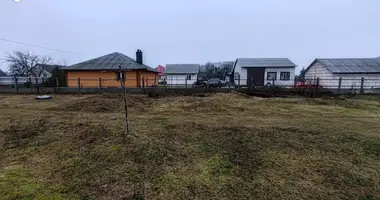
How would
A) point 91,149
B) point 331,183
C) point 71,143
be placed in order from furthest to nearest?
point 71,143 → point 91,149 → point 331,183

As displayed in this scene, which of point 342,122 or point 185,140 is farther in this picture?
point 342,122

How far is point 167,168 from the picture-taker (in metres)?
3.64

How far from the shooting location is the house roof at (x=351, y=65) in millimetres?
22094

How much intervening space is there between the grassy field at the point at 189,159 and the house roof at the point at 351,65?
18240mm

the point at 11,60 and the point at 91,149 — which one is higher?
the point at 11,60

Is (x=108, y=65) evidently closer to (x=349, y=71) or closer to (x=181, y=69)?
(x=181, y=69)

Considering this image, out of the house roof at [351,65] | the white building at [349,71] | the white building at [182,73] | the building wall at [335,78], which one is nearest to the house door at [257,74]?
the building wall at [335,78]

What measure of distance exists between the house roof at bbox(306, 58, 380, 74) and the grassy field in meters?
18.2

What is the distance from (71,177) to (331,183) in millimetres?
3635

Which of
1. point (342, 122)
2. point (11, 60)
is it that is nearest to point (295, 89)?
point (342, 122)

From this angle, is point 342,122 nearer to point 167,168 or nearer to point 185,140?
point 185,140

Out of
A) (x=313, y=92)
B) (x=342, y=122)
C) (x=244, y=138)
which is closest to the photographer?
(x=244, y=138)

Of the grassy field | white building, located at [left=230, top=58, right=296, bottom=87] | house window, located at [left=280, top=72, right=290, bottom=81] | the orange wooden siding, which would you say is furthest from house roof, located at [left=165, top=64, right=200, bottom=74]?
the grassy field

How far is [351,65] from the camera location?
75.6ft
